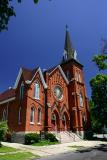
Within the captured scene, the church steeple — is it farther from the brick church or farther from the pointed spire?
the brick church

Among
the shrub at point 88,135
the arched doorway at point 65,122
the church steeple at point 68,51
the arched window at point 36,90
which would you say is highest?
the church steeple at point 68,51

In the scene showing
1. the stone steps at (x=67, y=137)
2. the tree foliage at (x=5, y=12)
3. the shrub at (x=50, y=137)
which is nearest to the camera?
the tree foliage at (x=5, y=12)

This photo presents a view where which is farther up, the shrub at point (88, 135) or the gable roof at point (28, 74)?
the gable roof at point (28, 74)

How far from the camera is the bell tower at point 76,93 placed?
39331 millimetres

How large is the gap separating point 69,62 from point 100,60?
67.2 feet

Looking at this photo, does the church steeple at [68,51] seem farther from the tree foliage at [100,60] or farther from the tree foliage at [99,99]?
the tree foliage at [100,60]

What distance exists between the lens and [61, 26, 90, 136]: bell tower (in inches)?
1548

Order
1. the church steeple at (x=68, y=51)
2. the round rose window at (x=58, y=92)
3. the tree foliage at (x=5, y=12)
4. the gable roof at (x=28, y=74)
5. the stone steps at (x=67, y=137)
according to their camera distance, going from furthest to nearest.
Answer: the church steeple at (x=68, y=51), the round rose window at (x=58, y=92), the gable roof at (x=28, y=74), the stone steps at (x=67, y=137), the tree foliage at (x=5, y=12)

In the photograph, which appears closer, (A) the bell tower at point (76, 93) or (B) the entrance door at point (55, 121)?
(B) the entrance door at point (55, 121)

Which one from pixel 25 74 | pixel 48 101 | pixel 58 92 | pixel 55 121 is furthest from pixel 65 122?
pixel 25 74

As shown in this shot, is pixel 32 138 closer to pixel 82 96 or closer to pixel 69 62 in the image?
pixel 82 96

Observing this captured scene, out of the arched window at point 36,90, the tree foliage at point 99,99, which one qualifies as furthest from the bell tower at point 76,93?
the arched window at point 36,90

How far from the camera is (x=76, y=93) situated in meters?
41.5

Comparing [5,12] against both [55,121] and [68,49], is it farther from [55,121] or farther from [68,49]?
[68,49]
